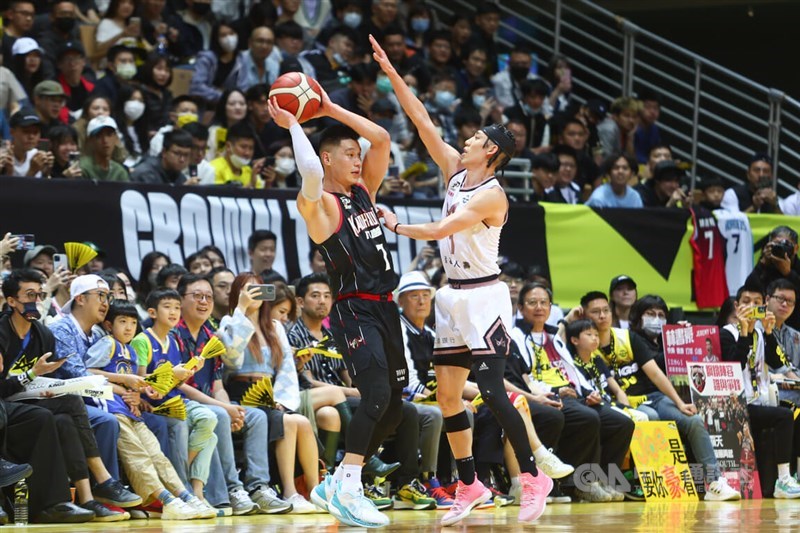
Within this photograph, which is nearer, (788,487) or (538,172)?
(788,487)

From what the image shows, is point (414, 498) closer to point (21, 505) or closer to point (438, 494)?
point (438, 494)

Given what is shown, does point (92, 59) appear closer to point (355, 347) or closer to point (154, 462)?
point (154, 462)

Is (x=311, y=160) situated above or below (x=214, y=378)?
above

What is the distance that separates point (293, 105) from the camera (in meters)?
7.25

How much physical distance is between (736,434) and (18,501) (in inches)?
253

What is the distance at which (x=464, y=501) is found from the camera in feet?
25.0

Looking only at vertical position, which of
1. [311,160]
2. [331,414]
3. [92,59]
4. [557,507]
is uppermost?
[92,59]

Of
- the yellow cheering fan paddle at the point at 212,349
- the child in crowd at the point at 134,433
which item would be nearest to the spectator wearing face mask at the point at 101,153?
the child in crowd at the point at 134,433

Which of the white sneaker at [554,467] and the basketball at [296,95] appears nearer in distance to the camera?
the basketball at [296,95]

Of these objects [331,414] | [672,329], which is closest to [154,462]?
[331,414]

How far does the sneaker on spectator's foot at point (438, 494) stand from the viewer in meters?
9.73

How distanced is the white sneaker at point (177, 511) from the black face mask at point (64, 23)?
6773 millimetres

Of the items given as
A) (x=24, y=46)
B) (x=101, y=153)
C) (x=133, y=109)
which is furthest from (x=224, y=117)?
(x=101, y=153)

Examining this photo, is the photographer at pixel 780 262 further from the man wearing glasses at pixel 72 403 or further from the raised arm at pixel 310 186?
the man wearing glasses at pixel 72 403
